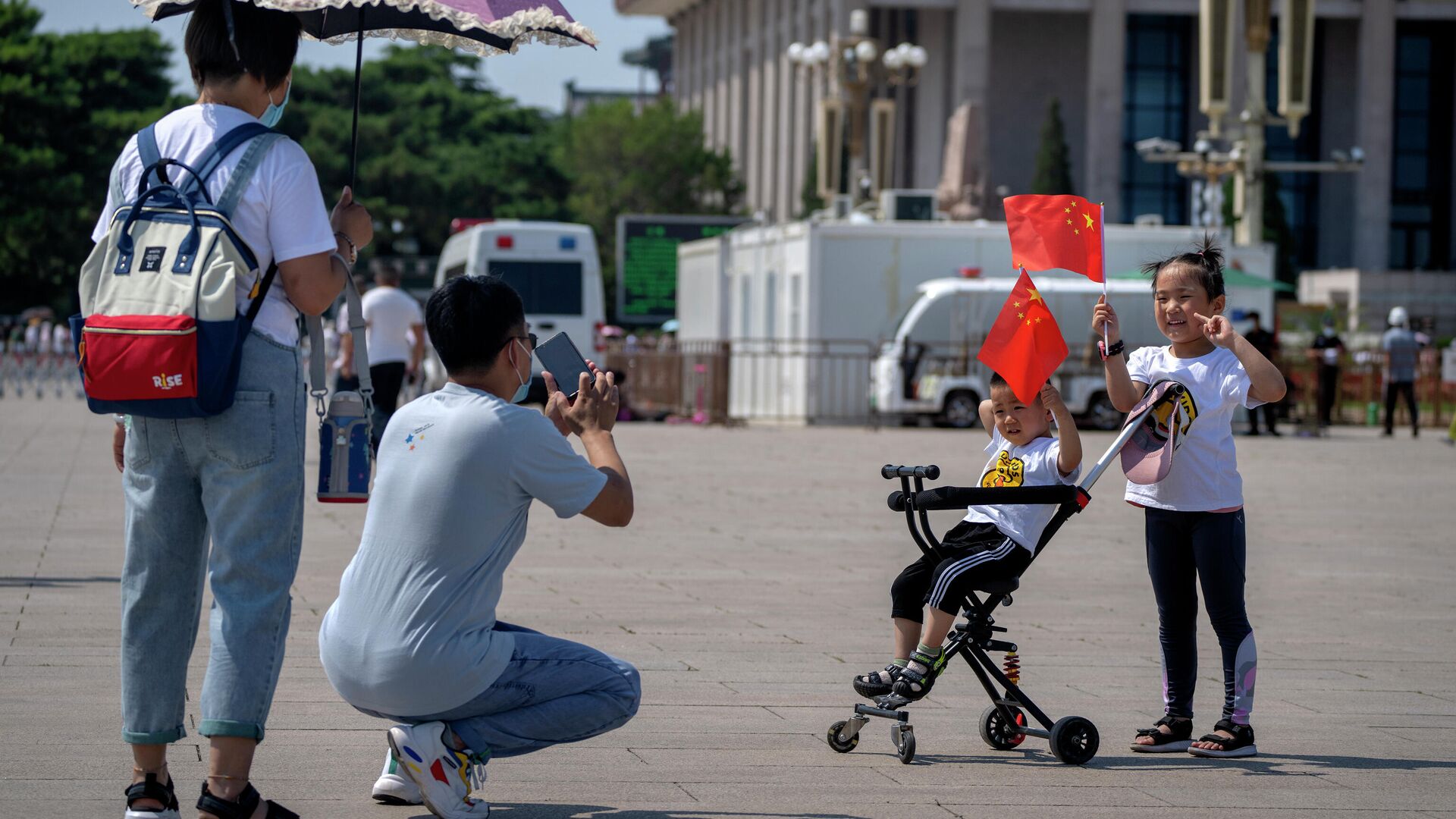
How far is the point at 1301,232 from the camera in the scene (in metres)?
67.9

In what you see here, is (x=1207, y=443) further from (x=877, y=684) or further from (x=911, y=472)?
(x=877, y=684)

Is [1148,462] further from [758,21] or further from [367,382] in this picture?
[758,21]

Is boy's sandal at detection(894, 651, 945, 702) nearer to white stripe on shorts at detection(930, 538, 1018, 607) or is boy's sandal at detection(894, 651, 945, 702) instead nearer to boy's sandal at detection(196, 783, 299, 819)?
white stripe on shorts at detection(930, 538, 1018, 607)

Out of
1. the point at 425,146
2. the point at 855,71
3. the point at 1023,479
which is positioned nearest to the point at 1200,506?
the point at 1023,479

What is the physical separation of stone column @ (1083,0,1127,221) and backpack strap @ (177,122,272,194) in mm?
59737

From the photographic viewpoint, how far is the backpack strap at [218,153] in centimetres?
403

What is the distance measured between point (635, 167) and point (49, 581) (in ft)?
208

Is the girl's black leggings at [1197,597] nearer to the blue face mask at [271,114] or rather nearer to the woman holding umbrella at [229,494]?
the woman holding umbrella at [229,494]

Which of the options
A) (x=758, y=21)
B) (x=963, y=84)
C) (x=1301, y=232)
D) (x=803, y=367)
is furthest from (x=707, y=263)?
(x=758, y=21)

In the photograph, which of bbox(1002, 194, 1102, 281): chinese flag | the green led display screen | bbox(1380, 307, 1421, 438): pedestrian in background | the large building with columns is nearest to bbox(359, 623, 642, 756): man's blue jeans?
bbox(1002, 194, 1102, 281): chinese flag

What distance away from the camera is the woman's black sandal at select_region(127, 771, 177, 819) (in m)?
4.07

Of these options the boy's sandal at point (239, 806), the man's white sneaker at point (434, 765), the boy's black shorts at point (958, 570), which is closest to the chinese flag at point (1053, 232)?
the boy's black shorts at point (958, 570)

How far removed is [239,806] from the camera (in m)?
3.99

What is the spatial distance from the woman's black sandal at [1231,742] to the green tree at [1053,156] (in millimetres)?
55646
